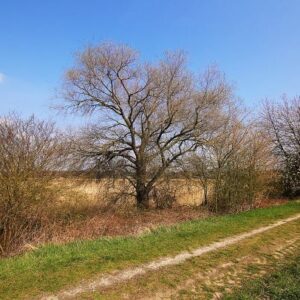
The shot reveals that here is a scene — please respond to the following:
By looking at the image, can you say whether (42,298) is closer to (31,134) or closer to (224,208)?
(31,134)

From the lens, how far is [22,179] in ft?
35.4

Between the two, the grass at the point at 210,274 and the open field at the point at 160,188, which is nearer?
the grass at the point at 210,274

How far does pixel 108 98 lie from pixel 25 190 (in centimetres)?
988

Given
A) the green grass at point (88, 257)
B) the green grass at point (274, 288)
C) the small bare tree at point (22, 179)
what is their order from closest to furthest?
the green grass at point (274, 288)
the green grass at point (88, 257)
the small bare tree at point (22, 179)

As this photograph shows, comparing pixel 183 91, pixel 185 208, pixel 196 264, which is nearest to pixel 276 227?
pixel 196 264

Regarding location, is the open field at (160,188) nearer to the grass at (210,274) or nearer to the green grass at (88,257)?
the green grass at (88,257)

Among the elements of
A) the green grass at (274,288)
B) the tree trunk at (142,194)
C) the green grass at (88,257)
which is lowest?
the green grass at (274,288)

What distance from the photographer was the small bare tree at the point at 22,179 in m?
10.4

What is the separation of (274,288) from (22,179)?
7617mm

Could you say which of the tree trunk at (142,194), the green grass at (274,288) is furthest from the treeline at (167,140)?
the green grass at (274,288)

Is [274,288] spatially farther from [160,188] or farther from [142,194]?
[160,188]

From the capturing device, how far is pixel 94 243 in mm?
9938

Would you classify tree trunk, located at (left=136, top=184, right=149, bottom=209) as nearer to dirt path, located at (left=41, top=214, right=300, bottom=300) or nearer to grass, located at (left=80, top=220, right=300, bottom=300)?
dirt path, located at (left=41, top=214, right=300, bottom=300)

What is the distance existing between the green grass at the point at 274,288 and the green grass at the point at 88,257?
2472 millimetres
